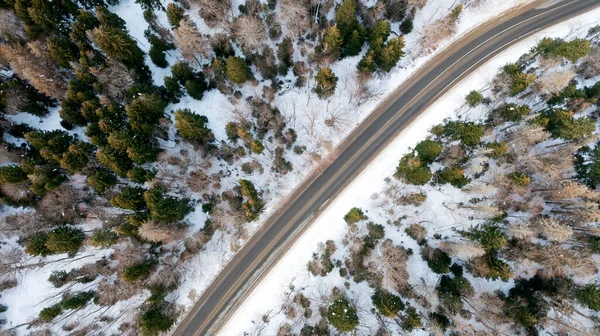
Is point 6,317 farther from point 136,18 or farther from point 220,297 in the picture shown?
point 136,18

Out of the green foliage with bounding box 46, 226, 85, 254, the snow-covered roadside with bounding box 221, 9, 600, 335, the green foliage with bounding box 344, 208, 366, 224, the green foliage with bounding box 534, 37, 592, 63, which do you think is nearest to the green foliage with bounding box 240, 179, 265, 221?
the snow-covered roadside with bounding box 221, 9, 600, 335

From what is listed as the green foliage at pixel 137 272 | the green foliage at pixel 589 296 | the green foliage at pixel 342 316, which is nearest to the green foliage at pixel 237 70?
the green foliage at pixel 137 272

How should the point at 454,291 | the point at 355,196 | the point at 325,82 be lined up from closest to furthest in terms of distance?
the point at 454,291
the point at 325,82
the point at 355,196

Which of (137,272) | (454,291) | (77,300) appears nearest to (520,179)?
(454,291)

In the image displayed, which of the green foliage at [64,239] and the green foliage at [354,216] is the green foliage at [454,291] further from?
the green foliage at [64,239]

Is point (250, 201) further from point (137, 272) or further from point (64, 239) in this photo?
point (64, 239)

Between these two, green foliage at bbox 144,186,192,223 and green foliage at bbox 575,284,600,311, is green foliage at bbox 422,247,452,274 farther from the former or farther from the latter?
green foliage at bbox 144,186,192,223
